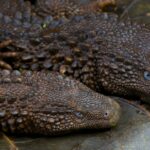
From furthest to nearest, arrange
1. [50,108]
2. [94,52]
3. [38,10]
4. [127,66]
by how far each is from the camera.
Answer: [38,10] < [94,52] < [127,66] < [50,108]

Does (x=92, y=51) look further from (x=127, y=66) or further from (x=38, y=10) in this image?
(x=38, y=10)

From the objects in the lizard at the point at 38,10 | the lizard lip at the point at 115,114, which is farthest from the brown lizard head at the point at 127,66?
the lizard at the point at 38,10

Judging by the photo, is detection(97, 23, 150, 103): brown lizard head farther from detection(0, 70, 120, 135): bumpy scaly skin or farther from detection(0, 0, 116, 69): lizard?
detection(0, 0, 116, 69): lizard

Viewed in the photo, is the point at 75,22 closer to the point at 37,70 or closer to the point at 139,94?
the point at 37,70

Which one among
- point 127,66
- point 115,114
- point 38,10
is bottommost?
point 115,114

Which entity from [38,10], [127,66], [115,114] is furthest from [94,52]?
[38,10]

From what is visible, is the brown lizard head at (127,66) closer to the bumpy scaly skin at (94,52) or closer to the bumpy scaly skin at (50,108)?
the bumpy scaly skin at (94,52)

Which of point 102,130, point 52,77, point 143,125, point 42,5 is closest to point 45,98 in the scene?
point 52,77

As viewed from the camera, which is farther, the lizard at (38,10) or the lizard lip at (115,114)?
the lizard at (38,10)
